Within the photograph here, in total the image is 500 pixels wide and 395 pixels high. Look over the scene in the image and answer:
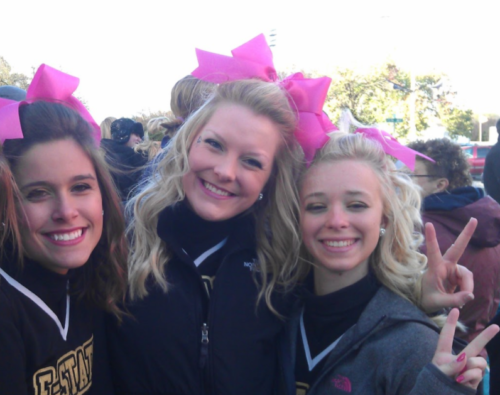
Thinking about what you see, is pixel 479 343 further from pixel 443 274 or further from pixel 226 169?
pixel 226 169

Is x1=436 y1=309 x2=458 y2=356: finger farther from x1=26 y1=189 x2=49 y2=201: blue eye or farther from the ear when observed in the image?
the ear

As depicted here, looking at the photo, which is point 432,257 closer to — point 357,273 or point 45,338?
point 357,273

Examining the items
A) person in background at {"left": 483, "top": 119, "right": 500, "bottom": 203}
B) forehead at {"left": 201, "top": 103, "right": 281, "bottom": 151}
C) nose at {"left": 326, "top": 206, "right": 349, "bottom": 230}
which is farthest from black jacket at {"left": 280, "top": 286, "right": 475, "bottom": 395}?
person in background at {"left": 483, "top": 119, "right": 500, "bottom": 203}

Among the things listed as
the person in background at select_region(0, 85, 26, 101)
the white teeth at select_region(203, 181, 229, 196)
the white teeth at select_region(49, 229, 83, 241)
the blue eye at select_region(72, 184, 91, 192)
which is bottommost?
the white teeth at select_region(49, 229, 83, 241)

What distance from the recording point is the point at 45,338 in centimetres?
164

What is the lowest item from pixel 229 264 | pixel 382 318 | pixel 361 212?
pixel 382 318

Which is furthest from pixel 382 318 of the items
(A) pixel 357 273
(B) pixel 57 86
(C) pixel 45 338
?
(B) pixel 57 86

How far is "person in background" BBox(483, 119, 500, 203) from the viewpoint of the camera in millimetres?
5312

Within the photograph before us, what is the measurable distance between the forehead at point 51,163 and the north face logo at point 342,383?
1.26 meters

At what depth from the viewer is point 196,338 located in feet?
6.33

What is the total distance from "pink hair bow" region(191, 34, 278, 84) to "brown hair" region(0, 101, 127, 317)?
695mm

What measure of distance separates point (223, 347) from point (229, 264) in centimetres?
35

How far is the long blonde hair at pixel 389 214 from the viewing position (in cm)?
207

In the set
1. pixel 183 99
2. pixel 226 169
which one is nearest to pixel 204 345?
pixel 226 169
